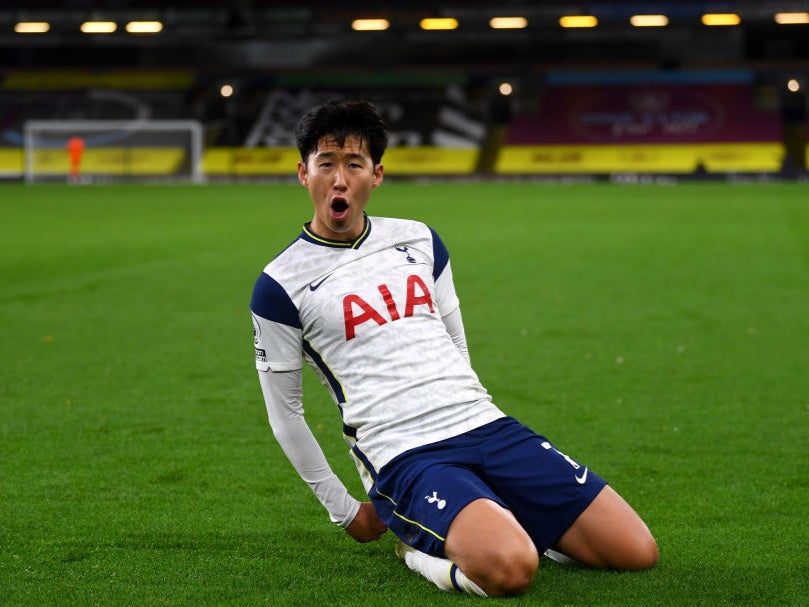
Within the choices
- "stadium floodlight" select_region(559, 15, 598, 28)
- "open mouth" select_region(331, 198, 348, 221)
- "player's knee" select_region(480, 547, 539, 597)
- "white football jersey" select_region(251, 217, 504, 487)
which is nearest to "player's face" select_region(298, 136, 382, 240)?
"open mouth" select_region(331, 198, 348, 221)

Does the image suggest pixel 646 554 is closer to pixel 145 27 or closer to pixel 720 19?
pixel 720 19

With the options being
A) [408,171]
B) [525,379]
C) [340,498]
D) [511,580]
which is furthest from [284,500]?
[408,171]

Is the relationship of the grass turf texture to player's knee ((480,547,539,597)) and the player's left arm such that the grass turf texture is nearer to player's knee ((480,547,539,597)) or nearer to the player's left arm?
player's knee ((480,547,539,597))

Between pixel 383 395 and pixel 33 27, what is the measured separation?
40.3m

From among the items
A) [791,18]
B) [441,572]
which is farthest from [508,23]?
[441,572]

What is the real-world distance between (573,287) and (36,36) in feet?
114

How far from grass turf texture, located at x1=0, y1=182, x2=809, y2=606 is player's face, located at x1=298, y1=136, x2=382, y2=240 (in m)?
1.23

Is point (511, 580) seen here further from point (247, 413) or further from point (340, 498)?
point (247, 413)

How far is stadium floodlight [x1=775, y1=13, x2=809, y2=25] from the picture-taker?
122 ft

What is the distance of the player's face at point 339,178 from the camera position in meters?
4.06

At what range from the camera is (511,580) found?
371cm

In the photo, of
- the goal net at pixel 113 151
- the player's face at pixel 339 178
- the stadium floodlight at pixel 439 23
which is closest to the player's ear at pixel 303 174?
the player's face at pixel 339 178

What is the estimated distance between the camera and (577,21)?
3934 centimetres

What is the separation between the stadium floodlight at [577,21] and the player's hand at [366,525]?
36481 millimetres
